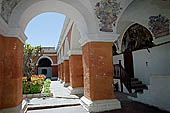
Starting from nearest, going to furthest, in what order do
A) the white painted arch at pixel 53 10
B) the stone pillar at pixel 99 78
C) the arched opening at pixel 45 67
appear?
the white painted arch at pixel 53 10 < the stone pillar at pixel 99 78 < the arched opening at pixel 45 67

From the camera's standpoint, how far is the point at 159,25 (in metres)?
6.86

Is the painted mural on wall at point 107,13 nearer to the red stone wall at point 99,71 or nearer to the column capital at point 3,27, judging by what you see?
the red stone wall at point 99,71

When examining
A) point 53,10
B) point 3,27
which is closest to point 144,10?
point 53,10

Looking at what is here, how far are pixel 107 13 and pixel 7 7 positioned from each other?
335 cm

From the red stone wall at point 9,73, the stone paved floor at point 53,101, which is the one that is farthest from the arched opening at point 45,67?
the red stone wall at point 9,73

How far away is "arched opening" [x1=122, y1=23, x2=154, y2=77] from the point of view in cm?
817

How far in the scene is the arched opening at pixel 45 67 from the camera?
28.0 metres

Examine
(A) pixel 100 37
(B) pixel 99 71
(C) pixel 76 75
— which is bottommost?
(C) pixel 76 75

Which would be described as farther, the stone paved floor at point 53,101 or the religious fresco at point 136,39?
the religious fresco at point 136,39

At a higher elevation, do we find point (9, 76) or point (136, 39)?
point (136, 39)

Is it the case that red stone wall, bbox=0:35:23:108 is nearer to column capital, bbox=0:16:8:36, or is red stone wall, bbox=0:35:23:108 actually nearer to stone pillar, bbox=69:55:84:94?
column capital, bbox=0:16:8:36

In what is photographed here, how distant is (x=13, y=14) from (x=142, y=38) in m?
7.36

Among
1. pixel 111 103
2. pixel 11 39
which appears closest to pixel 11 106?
pixel 11 39

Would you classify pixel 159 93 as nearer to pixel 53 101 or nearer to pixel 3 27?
pixel 53 101
